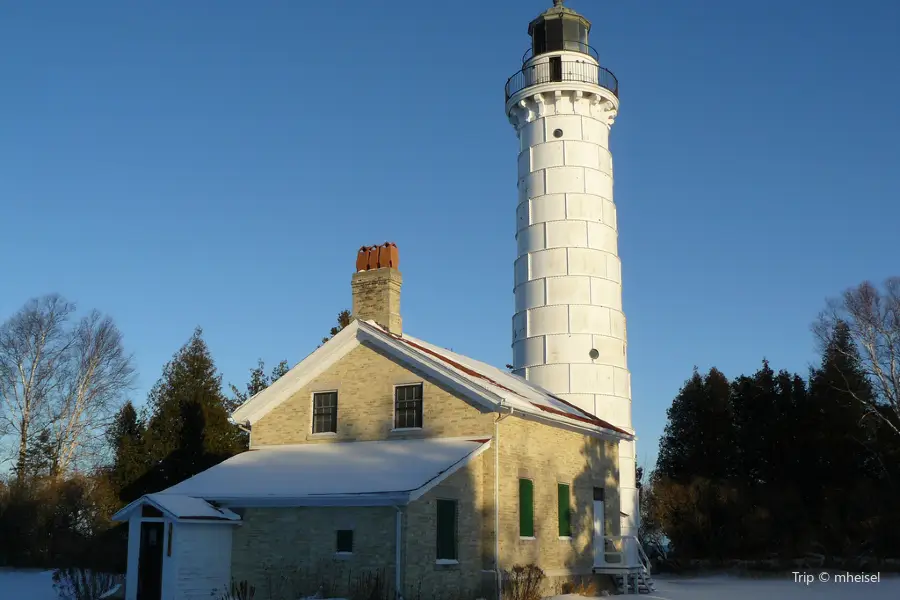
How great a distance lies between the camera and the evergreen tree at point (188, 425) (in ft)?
85.9

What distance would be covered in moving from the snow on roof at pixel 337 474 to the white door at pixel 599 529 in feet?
19.9

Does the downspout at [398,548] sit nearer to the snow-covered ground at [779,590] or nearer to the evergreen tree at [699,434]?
the snow-covered ground at [779,590]

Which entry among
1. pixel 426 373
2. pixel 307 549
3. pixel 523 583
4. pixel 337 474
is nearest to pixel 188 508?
pixel 307 549

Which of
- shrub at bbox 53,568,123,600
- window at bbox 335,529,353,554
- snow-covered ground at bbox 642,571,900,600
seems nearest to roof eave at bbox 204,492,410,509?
window at bbox 335,529,353,554

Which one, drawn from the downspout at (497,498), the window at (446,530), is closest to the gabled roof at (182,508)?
the window at (446,530)

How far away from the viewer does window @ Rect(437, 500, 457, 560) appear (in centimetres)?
1697

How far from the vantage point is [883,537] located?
33625 millimetres

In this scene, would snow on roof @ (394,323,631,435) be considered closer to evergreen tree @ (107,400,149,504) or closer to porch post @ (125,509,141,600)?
porch post @ (125,509,141,600)

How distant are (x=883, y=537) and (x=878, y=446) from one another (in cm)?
382

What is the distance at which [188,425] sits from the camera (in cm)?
2688

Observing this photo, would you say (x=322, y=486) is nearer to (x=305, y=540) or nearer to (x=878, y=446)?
(x=305, y=540)

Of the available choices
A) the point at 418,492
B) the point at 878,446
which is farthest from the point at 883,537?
the point at 418,492

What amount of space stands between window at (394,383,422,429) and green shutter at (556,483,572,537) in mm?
3916

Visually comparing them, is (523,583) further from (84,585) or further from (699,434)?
(699,434)
